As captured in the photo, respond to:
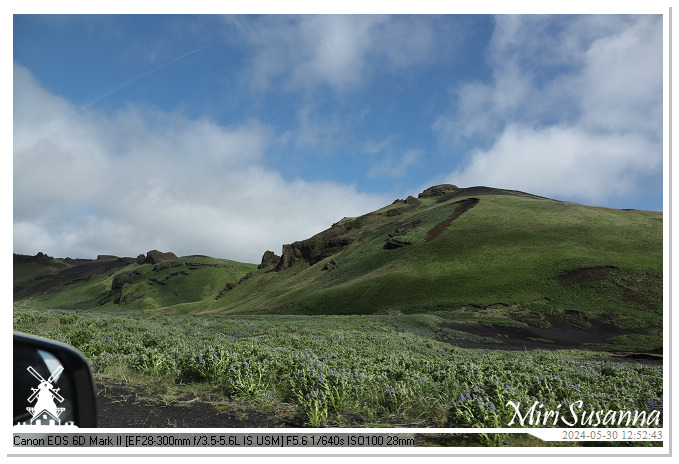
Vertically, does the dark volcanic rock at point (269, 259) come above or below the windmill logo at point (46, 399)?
above

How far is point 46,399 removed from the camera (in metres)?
2.45

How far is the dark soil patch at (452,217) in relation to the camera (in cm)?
10800

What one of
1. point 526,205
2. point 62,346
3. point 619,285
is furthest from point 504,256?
point 62,346

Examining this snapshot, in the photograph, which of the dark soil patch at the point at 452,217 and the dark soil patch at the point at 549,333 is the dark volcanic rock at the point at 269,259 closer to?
the dark soil patch at the point at 452,217

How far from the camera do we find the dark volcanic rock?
6914 inches

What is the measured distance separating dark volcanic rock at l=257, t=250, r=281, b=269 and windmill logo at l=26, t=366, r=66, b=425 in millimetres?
174433

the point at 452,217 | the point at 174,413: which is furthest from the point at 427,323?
the point at 452,217

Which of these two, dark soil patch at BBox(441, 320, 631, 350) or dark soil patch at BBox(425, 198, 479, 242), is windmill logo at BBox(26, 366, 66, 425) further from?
dark soil patch at BBox(425, 198, 479, 242)

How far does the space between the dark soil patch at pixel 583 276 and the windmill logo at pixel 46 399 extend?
77.6 m

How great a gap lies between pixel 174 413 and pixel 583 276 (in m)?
79.5

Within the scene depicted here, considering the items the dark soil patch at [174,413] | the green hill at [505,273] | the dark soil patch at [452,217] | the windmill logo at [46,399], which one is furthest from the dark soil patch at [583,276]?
the windmill logo at [46,399]

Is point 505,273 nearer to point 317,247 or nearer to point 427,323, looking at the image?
point 427,323
